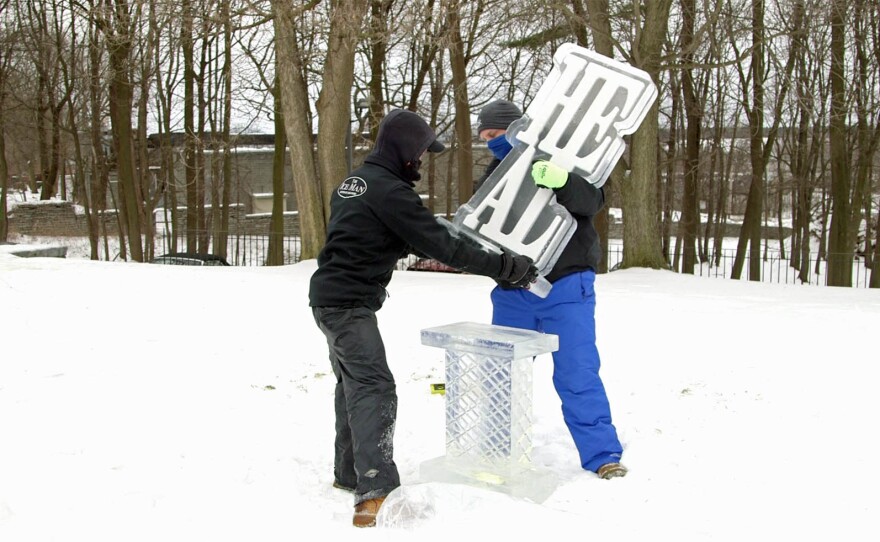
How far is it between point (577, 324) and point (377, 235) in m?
1.18

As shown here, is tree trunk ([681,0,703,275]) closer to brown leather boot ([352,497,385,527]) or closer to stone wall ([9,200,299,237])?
stone wall ([9,200,299,237])

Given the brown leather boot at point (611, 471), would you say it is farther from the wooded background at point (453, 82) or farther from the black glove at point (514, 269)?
the wooded background at point (453, 82)

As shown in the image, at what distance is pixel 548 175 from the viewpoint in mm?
4023

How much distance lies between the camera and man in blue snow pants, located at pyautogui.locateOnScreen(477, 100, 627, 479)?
161 inches

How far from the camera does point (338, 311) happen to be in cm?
364

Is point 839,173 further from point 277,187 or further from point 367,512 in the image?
point 367,512

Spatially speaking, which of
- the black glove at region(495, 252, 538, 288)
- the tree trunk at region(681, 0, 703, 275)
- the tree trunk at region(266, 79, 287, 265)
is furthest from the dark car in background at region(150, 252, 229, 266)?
the black glove at region(495, 252, 538, 288)

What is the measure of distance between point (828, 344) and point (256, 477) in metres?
A: 4.96

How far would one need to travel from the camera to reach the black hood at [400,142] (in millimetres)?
3631

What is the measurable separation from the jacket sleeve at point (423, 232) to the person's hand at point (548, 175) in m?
0.58

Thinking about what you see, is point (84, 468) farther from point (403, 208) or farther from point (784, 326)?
point (784, 326)

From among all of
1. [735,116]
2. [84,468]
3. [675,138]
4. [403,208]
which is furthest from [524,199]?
[735,116]

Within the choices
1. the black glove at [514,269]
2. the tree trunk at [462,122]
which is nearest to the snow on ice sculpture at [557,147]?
the black glove at [514,269]

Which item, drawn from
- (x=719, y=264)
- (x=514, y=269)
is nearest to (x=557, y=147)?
(x=514, y=269)
